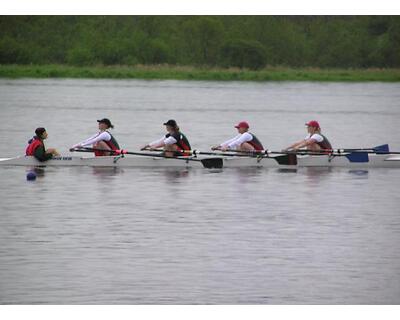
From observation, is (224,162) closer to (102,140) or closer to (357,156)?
(102,140)

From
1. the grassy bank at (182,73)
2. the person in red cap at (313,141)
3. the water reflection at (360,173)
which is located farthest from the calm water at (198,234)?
the grassy bank at (182,73)

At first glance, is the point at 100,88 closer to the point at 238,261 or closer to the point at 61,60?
the point at 61,60

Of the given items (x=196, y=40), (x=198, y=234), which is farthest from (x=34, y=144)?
(x=196, y=40)

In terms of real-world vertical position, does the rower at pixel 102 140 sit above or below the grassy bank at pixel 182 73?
below

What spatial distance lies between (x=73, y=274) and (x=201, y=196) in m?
7.57

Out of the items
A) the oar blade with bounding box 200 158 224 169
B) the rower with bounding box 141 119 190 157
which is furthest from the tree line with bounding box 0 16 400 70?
the rower with bounding box 141 119 190 157

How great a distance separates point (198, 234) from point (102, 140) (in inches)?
275

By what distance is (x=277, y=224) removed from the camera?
20906mm

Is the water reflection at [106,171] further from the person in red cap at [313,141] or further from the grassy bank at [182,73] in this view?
the grassy bank at [182,73]

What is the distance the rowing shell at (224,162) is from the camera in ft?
87.2

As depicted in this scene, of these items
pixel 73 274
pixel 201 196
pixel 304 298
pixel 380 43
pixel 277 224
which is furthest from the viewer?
pixel 380 43

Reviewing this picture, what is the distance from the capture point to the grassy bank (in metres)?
69.1

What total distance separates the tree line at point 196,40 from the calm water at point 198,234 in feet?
99.2
